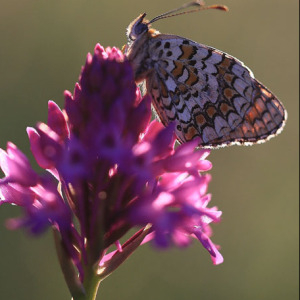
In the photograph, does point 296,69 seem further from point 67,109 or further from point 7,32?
point 67,109

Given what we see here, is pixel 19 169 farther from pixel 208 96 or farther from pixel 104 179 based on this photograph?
pixel 208 96

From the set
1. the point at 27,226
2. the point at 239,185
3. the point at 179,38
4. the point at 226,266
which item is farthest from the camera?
the point at 239,185

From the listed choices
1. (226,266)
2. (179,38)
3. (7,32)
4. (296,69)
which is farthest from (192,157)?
(296,69)

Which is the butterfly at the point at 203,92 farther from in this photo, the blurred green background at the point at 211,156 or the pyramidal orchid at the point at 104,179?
the blurred green background at the point at 211,156

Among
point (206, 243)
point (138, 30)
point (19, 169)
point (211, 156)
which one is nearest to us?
point (19, 169)

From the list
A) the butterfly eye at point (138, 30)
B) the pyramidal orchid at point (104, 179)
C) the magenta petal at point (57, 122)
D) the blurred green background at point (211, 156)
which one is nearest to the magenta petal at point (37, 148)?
the pyramidal orchid at point (104, 179)

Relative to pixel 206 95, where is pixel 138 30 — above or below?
above

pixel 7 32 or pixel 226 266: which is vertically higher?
pixel 7 32

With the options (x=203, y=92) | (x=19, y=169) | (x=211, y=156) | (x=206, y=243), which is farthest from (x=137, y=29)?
(x=211, y=156)
